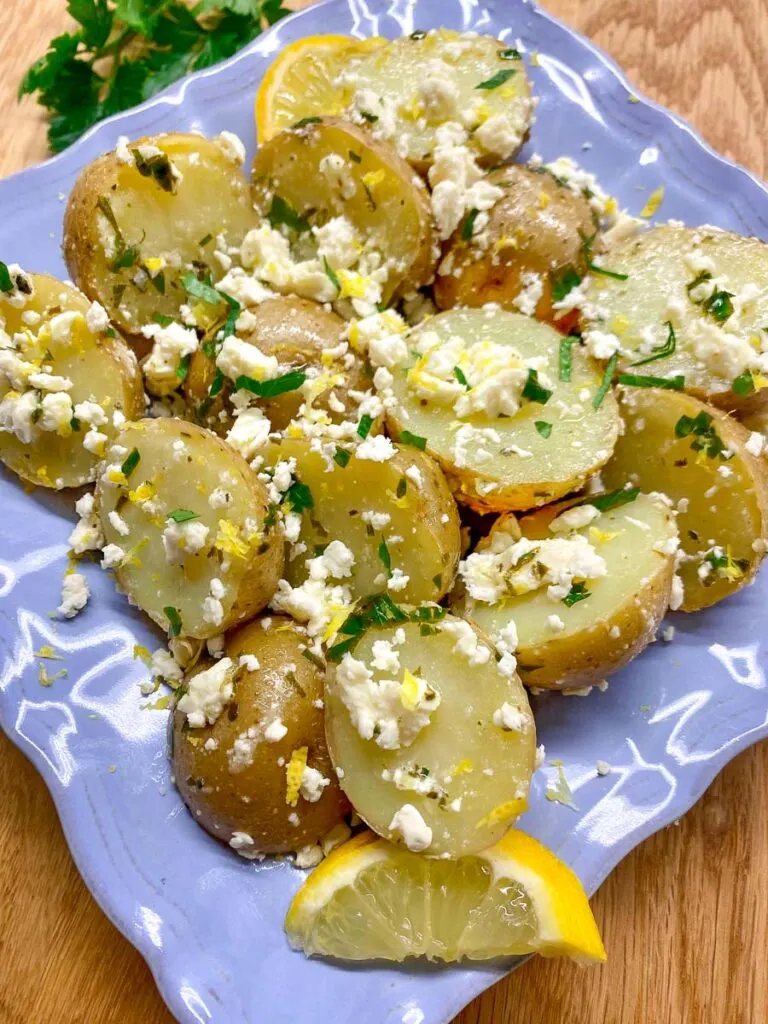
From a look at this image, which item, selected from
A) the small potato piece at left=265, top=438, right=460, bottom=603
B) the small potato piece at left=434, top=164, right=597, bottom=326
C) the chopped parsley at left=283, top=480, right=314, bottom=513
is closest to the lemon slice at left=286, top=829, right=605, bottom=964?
the small potato piece at left=265, top=438, right=460, bottom=603

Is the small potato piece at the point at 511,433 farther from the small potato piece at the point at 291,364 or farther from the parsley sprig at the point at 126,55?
the parsley sprig at the point at 126,55

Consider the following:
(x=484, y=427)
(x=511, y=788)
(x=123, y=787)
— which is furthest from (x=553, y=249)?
(x=123, y=787)

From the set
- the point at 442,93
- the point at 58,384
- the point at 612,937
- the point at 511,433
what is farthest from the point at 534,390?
the point at 612,937

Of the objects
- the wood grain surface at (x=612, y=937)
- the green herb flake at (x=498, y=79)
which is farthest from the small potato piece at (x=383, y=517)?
the green herb flake at (x=498, y=79)

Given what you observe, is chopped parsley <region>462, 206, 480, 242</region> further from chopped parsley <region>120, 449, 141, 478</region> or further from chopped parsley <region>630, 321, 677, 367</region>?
chopped parsley <region>120, 449, 141, 478</region>

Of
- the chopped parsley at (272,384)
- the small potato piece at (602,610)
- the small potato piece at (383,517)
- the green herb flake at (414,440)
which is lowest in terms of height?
the small potato piece at (602,610)

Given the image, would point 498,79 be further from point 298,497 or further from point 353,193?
point 298,497

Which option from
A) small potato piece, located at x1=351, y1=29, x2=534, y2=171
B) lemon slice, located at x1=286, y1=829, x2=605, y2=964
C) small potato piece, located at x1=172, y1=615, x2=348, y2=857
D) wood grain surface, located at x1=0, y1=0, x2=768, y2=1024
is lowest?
wood grain surface, located at x1=0, y1=0, x2=768, y2=1024
